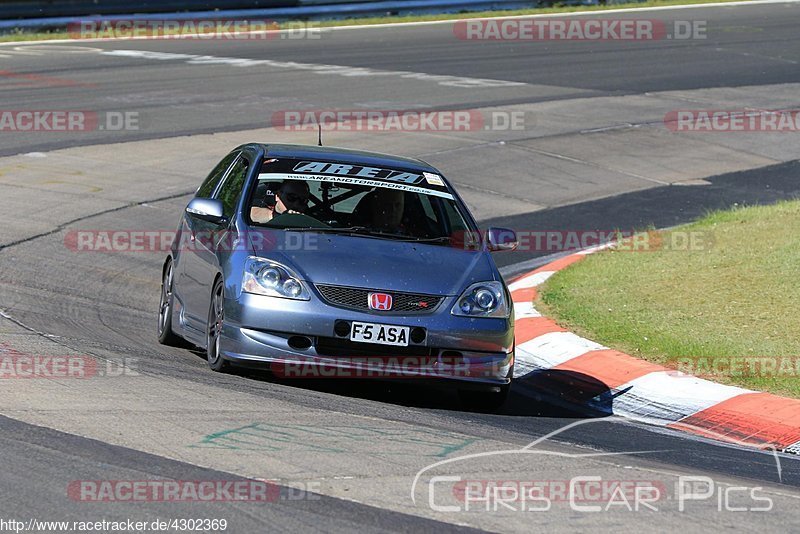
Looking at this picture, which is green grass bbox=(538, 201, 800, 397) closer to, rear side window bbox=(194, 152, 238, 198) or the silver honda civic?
the silver honda civic

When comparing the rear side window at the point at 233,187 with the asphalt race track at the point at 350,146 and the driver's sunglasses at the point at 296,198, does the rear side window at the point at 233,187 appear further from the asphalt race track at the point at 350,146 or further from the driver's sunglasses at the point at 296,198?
the asphalt race track at the point at 350,146

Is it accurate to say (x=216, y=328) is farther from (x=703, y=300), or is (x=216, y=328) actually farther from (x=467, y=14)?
(x=467, y=14)

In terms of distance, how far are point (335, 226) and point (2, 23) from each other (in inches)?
878

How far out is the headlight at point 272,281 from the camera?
7.77 metres

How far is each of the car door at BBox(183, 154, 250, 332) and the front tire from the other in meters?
0.10

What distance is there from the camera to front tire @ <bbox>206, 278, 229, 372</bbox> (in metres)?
8.04

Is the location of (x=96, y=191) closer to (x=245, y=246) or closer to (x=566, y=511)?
(x=245, y=246)

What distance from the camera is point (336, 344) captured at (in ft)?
25.3

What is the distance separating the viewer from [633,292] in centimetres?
1126

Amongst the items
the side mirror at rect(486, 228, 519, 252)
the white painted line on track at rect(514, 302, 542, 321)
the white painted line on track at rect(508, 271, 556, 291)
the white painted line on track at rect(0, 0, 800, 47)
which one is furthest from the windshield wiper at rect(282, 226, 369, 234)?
the white painted line on track at rect(0, 0, 800, 47)

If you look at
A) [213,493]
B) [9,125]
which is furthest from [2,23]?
[213,493]

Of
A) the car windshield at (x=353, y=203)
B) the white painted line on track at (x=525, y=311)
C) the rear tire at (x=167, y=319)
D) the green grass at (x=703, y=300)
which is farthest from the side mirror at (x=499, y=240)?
the rear tire at (x=167, y=319)

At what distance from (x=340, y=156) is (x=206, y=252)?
1185 millimetres

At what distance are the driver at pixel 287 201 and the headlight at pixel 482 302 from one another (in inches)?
53.6
